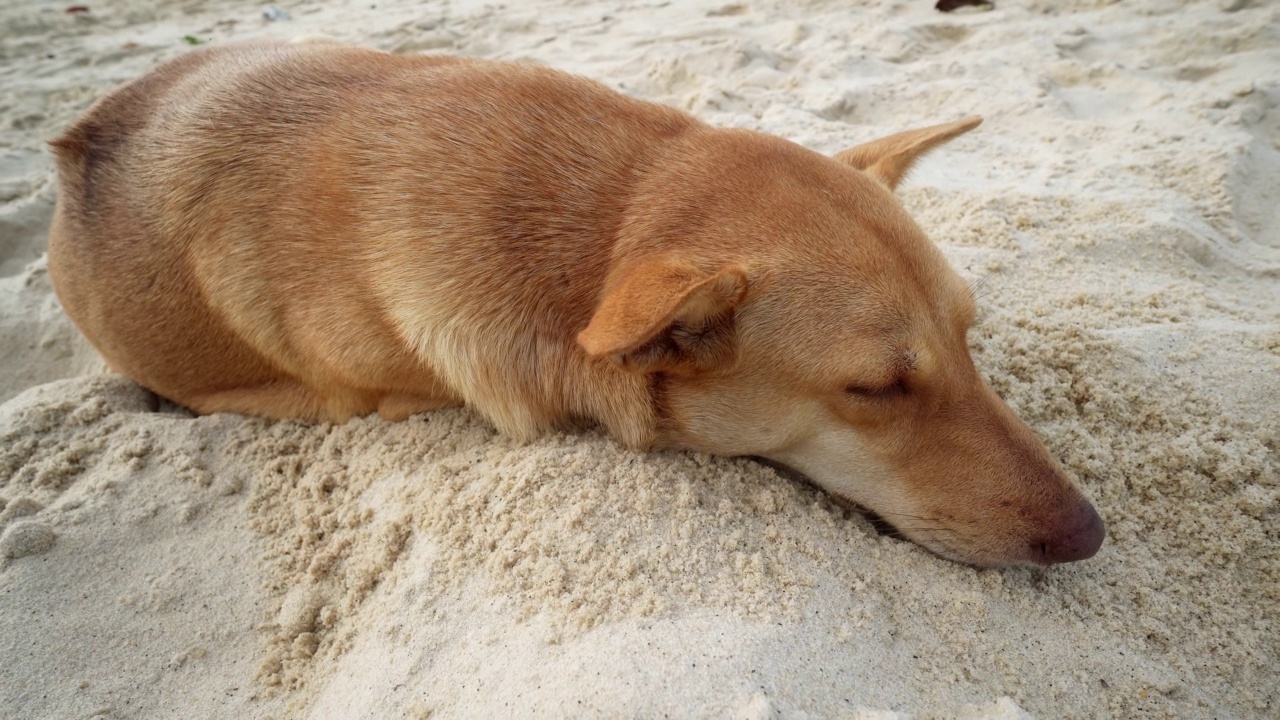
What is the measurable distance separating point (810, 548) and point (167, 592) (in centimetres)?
192

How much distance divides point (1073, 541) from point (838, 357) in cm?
79

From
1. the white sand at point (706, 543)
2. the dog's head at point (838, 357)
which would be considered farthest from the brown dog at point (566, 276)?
the white sand at point (706, 543)

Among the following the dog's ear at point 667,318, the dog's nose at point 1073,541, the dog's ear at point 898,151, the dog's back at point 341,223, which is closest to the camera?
the dog's ear at point 667,318

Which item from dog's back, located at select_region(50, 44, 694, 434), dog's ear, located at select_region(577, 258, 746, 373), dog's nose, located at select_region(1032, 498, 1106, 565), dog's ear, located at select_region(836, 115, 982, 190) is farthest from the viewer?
dog's ear, located at select_region(836, 115, 982, 190)

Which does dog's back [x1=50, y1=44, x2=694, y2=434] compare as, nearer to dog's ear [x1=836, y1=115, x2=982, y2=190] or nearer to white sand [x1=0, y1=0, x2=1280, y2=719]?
white sand [x1=0, y1=0, x2=1280, y2=719]

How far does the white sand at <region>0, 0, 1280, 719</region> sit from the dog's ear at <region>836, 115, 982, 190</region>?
70 cm

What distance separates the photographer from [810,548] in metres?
1.89

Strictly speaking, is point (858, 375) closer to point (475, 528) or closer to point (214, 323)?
point (475, 528)

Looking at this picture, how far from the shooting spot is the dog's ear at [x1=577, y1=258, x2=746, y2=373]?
5.35 ft

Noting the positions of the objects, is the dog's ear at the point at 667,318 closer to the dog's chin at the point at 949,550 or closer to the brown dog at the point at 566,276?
the brown dog at the point at 566,276

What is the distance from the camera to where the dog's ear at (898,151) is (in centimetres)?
248

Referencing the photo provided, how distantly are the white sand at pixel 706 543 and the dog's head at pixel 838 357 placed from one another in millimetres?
143

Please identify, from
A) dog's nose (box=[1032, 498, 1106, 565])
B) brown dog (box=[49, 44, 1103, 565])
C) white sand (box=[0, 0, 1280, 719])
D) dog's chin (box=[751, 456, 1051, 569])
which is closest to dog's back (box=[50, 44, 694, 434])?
brown dog (box=[49, 44, 1103, 565])

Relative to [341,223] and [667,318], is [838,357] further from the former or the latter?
[341,223]
